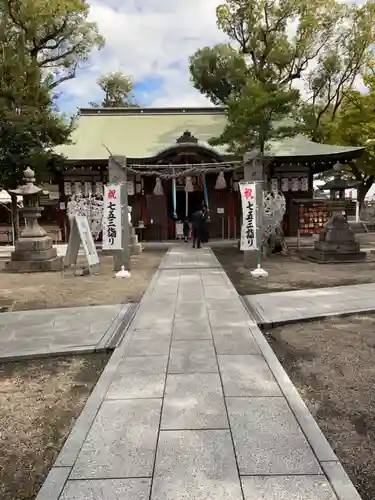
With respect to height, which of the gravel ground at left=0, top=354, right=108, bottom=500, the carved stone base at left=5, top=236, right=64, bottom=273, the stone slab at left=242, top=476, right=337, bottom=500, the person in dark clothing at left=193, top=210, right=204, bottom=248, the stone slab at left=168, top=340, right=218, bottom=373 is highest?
the person in dark clothing at left=193, top=210, right=204, bottom=248

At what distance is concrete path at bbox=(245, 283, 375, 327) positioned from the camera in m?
6.70

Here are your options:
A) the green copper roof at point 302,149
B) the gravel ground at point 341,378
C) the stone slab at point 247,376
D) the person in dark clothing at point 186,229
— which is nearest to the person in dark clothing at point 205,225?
the person in dark clothing at point 186,229

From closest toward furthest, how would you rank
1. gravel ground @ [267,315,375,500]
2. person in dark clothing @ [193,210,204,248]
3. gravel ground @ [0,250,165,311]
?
1. gravel ground @ [267,315,375,500]
2. gravel ground @ [0,250,165,311]
3. person in dark clothing @ [193,210,204,248]

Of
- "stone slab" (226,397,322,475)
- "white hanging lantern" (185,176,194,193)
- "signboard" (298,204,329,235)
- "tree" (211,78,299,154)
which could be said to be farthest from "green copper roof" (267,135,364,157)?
"stone slab" (226,397,322,475)

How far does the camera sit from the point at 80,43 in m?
21.6

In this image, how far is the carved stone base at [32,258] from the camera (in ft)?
42.4

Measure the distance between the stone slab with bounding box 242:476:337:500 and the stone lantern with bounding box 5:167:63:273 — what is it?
37.5 feet

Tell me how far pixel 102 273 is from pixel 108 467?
949 cm

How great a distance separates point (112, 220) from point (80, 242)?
137 centimetres

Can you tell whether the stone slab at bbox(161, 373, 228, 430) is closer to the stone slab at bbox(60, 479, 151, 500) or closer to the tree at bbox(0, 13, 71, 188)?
the stone slab at bbox(60, 479, 151, 500)

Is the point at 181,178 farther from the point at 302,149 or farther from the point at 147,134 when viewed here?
the point at 302,149

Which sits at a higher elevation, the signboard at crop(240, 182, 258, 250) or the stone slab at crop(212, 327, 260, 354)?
the signboard at crop(240, 182, 258, 250)

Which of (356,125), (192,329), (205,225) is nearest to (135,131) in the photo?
(205,225)

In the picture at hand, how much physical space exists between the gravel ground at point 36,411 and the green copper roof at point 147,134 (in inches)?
671
